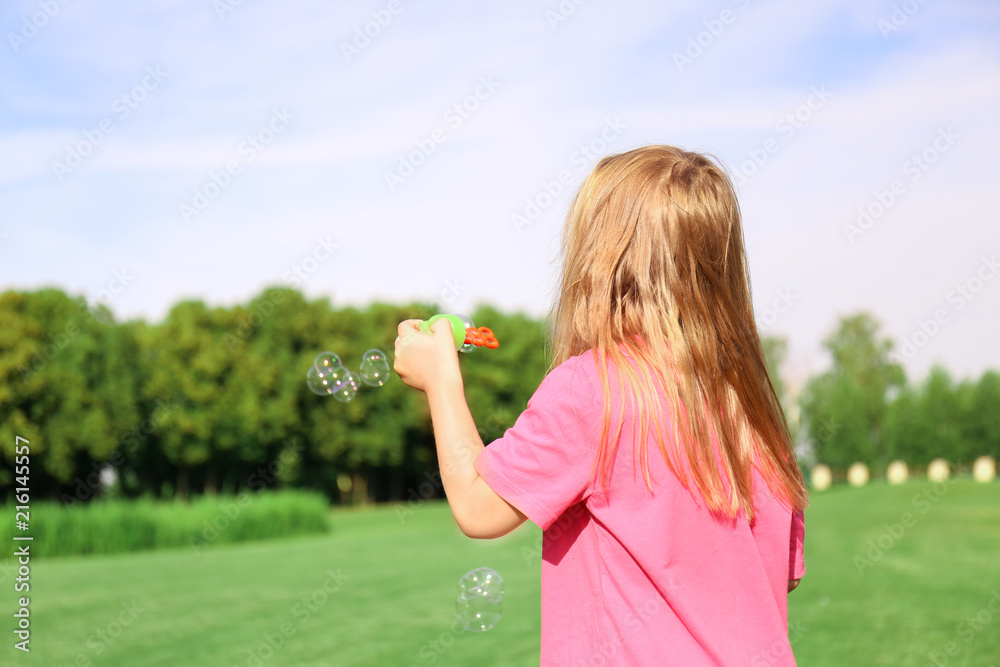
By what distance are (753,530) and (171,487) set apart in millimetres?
43401

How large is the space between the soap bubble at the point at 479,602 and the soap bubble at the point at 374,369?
3.13 feet

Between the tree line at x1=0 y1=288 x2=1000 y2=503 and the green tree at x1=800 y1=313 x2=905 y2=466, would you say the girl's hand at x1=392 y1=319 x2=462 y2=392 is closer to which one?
the tree line at x1=0 y1=288 x2=1000 y2=503

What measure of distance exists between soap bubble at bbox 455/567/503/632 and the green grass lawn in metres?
4.70

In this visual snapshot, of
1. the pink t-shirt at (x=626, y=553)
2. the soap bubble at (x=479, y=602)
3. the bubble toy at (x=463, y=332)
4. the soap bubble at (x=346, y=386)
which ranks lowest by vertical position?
the soap bubble at (x=479, y=602)

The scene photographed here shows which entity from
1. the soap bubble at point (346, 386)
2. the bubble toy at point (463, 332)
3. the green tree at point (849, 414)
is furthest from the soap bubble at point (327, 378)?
the green tree at point (849, 414)

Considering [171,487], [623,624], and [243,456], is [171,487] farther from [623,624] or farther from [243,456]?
[623,624]

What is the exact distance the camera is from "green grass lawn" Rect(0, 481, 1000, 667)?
8500 mm

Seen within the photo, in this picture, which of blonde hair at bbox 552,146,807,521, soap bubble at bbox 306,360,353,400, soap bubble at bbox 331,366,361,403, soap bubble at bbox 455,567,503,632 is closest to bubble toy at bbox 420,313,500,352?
blonde hair at bbox 552,146,807,521

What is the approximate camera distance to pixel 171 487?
41969mm

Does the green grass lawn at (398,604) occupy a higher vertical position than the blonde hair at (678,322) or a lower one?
lower

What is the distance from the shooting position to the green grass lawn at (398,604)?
8500 millimetres

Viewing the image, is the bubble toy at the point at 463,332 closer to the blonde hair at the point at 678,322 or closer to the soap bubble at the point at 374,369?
the blonde hair at the point at 678,322

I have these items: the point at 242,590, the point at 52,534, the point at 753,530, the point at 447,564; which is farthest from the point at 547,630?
the point at 52,534

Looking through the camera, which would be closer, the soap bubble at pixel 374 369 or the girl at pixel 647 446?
the girl at pixel 647 446
